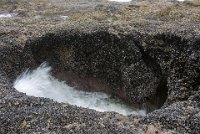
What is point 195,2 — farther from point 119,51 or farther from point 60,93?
point 60,93

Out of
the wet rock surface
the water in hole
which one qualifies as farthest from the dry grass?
the water in hole

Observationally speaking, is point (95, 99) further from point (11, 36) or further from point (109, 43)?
point (11, 36)

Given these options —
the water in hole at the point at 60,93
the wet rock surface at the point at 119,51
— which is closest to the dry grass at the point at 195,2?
the wet rock surface at the point at 119,51

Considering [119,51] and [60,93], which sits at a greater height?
[119,51]

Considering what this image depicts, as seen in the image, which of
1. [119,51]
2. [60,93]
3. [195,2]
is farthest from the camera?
[195,2]

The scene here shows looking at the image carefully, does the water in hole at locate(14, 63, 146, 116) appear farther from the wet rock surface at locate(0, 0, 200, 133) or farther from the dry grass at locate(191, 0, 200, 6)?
the dry grass at locate(191, 0, 200, 6)

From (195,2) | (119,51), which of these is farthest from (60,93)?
(195,2)

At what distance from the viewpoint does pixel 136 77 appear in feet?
61.9

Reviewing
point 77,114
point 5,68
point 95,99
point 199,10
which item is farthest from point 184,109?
point 199,10

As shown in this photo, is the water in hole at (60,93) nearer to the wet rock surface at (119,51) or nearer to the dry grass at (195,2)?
the wet rock surface at (119,51)

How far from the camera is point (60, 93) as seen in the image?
19.9 meters

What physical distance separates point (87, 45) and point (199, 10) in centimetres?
774

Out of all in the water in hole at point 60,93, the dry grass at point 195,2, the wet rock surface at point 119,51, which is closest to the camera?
the wet rock surface at point 119,51

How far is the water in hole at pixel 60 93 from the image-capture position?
→ 18.8 meters
